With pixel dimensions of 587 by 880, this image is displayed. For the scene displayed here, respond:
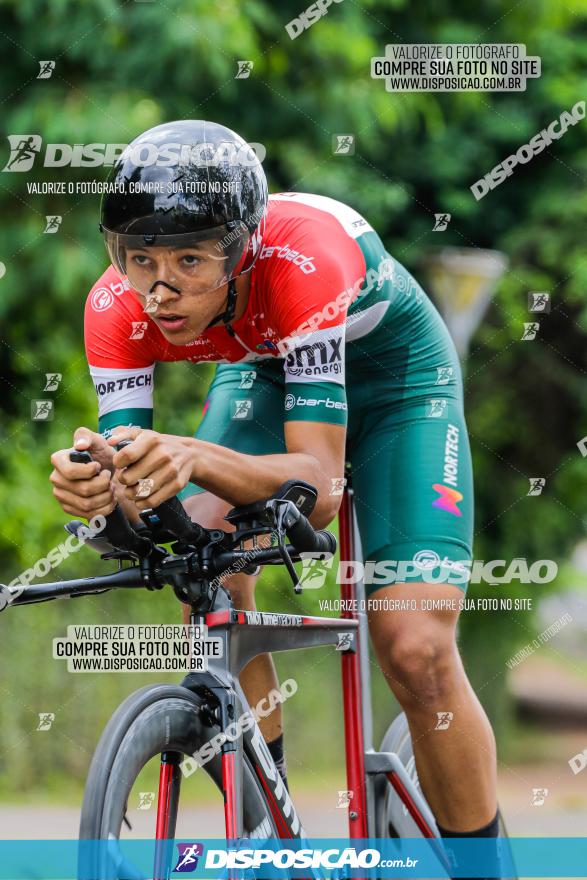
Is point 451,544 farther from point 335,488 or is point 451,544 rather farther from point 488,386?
point 488,386

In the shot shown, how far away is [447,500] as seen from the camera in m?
3.52

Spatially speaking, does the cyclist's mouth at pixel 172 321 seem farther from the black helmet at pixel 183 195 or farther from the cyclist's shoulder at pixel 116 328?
the cyclist's shoulder at pixel 116 328

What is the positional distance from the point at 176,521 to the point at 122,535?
145 millimetres

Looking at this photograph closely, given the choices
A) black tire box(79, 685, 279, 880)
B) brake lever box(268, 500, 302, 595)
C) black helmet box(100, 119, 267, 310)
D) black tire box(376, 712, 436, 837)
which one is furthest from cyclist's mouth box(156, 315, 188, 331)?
black tire box(376, 712, 436, 837)

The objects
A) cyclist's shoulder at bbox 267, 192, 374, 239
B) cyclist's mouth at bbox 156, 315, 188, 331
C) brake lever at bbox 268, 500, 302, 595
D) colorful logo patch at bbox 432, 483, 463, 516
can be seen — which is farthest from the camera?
colorful logo patch at bbox 432, 483, 463, 516

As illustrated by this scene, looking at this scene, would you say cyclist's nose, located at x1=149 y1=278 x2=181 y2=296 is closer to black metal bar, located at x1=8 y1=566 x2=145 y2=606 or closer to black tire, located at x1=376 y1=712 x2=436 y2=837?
black metal bar, located at x1=8 y1=566 x2=145 y2=606

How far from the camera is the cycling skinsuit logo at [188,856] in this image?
257 cm

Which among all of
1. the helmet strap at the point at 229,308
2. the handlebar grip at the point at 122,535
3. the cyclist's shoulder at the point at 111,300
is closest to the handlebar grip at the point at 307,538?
the handlebar grip at the point at 122,535

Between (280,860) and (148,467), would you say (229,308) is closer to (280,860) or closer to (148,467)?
(148,467)

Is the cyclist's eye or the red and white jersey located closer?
the cyclist's eye

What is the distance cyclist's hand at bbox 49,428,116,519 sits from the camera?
2379mm

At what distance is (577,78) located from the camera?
30.1 feet

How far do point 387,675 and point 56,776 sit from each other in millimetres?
4288

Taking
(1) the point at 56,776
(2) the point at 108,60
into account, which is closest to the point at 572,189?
(2) the point at 108,60
